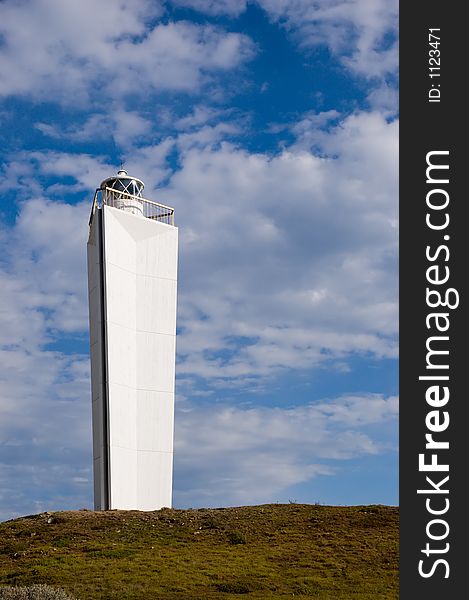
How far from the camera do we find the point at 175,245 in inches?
1350

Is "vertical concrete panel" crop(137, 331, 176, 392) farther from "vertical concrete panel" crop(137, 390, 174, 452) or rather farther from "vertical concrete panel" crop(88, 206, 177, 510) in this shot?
"vertical concrete panel" crop(137, 390, 174, 452)

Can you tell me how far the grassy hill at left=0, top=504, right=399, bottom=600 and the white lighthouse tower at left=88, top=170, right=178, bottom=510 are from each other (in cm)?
250

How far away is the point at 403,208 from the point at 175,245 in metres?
19.3

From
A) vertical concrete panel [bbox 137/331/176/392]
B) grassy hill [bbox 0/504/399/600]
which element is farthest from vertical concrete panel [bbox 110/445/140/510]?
vertical concrete panel [bbox 137/331/176/392]

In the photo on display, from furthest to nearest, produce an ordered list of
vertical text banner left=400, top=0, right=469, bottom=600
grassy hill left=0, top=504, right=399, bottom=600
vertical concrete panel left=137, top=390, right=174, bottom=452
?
vertical concrete panel left=137, top=390, right=174, bottom=452 < grassy hill left=0, top=504, right=399, bottom=600 < vertical text banner left=400, top=0, right=469, bottom=600

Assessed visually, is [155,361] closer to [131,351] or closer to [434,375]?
[131,351]

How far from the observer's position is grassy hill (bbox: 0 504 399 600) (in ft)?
66.4

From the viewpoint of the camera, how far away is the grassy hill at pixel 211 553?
20250mm

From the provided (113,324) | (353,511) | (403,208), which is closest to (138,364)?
(113,324)

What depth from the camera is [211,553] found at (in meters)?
23.6

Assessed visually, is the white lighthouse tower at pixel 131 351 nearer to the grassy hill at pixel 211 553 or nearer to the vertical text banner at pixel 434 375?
the grassy hill at pixel 211 553

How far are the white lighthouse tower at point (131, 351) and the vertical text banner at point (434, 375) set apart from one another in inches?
673

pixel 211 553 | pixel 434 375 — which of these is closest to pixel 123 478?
pixel 211 553

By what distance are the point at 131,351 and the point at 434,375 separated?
18.5 meters
